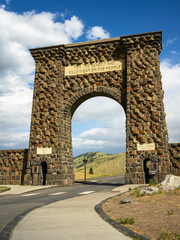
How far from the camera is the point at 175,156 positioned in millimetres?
17844

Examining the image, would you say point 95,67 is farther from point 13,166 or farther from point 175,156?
point 13,166

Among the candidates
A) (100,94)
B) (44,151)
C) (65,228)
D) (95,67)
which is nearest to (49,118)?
(44,151)

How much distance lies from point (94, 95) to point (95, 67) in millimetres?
2302

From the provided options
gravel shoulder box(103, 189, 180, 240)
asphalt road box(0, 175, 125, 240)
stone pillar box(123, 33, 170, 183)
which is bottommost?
asphalt road box(0, 175, 125, 240)

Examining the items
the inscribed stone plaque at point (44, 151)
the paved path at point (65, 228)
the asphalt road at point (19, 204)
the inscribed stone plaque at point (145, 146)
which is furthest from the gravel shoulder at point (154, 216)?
the inscribed stone plaque at point (44, 151)

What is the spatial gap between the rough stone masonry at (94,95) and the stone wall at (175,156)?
0.07 feet

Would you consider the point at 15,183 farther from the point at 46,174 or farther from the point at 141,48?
the point at 141,48

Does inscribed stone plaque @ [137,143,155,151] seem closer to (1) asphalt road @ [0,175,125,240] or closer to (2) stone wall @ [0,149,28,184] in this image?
(1) asphalt road @ [0,175,125,240]

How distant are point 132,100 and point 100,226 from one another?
14.9 metres

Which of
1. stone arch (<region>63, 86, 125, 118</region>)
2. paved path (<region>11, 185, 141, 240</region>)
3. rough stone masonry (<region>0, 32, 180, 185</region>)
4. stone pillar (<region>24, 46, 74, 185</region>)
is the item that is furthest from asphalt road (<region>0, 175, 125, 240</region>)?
stone arch (<region>63, 86, 125, 118</region>)

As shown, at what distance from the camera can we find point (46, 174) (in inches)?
773

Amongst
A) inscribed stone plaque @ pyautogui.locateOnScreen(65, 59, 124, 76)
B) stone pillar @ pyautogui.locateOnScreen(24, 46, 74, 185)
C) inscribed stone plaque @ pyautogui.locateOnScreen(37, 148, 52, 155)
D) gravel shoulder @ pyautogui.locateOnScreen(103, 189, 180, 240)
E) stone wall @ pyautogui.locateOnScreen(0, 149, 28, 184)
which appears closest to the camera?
gravel shoulder @ pyautogui.locateOnScreen(103, 189, 180, 240)

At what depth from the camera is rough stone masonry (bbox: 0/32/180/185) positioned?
59.4 ft

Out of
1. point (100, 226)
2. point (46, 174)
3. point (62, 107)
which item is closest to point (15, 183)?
point (46, 174)
